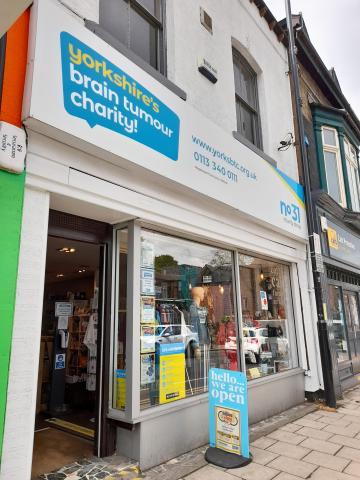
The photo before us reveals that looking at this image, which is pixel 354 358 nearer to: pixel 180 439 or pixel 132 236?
pixel 180 439

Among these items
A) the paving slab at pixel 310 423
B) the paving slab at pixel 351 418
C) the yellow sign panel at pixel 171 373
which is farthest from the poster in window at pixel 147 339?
the paving slab at pixel 351 418

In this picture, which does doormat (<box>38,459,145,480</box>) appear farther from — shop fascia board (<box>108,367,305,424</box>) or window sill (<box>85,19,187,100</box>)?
window sill (<box>85,19,187,100</box>)

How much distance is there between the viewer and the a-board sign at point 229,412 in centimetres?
389

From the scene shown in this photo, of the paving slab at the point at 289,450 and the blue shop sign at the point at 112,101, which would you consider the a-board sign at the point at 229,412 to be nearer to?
the paving slab at the point at 289,450

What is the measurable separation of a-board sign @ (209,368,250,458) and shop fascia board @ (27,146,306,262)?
6.11 ft

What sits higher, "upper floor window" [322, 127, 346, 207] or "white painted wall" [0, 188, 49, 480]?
"upper floor window" [322, 127, 346, 207]

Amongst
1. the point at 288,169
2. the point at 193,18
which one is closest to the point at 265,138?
the point at 288,169

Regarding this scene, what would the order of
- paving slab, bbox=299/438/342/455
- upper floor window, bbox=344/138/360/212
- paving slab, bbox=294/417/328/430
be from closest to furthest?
paving slab, bbox=299/438/342/455 → paving slab, bbox=294/417/328/430 → upper floor window, bbox=344/138/360/212

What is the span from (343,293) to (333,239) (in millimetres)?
1665

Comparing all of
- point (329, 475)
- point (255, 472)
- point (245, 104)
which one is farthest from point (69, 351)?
point (245, 104)

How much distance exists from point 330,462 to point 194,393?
1706 mm

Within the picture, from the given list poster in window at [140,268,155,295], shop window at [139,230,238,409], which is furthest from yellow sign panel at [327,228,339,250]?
poster in window at [140,268,155,295]

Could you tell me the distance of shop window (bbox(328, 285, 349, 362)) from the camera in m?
8.36

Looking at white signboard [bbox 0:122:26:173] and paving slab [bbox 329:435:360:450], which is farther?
paving slab [bbox 329:435:360:450]
